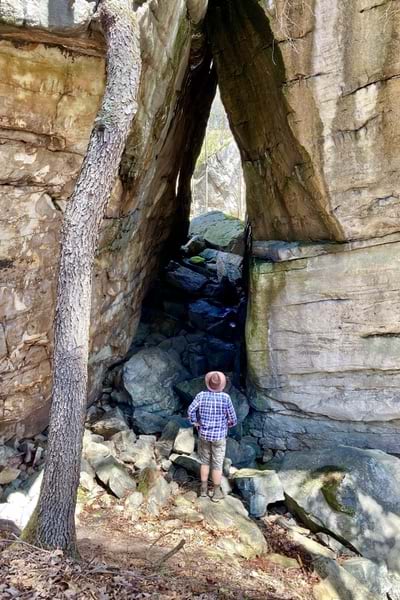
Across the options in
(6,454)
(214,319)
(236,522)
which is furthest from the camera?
(214,319)

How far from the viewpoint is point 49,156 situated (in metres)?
5.59

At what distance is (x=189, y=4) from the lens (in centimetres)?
Result: 619

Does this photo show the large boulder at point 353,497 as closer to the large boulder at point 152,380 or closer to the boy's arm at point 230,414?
the boy's arm at point 230,414

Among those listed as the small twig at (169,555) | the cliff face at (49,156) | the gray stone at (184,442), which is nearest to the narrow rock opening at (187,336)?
the gray stone at (184,442)

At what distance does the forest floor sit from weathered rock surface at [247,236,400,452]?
2.27 m

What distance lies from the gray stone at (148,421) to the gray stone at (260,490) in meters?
1.82

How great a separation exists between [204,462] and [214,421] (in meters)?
0.61

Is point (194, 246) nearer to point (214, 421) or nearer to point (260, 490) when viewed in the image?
point (214, 421)

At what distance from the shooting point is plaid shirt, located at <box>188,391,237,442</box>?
5.92 meters

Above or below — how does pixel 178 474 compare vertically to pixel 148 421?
below

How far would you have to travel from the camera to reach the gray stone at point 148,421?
7777 mm

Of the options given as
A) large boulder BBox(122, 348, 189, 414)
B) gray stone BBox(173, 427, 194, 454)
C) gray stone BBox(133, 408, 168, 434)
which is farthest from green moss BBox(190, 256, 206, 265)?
gray stone BBox(173, 427, 194, 454)

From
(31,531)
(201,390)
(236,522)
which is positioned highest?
(201,390)

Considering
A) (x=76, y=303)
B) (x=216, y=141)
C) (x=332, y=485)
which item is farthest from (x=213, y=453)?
(x=216, y=141)
